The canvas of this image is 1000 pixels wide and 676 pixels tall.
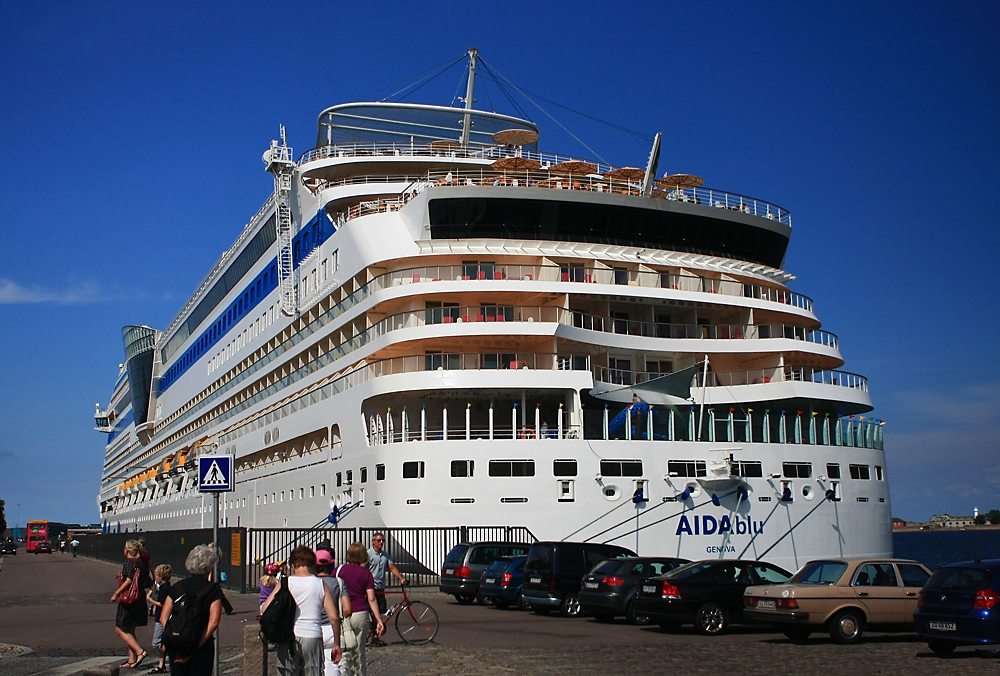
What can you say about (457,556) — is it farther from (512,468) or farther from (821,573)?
(821,573)

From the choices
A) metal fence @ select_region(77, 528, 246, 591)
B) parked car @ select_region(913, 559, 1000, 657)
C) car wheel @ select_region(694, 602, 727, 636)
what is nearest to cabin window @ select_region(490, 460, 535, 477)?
metal fence @ select_region(77, 528, 246, 591)

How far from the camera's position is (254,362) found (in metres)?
44.9

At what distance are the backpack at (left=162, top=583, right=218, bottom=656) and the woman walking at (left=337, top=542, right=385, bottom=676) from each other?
5.98 feet

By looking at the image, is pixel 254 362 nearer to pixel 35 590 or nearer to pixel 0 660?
pixel 35 590

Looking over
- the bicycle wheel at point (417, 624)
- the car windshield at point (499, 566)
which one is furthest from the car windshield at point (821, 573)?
the car windshield at point (499, 566)

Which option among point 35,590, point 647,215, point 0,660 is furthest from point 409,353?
point 0,660

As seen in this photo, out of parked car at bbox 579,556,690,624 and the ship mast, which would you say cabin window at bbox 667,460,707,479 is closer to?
parked car at bbox 579,556,690,624

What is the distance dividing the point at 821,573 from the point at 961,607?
8.94ft

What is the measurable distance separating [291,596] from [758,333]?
24124 millimetres

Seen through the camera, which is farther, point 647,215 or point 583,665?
point 647,215

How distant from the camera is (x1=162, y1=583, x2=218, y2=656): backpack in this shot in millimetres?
8062

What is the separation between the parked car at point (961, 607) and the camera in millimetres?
12344

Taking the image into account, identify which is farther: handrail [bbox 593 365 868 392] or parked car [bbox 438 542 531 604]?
handrail [bbox 593 365 868 392]

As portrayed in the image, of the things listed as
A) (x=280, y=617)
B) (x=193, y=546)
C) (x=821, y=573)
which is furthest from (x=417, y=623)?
(x=193, y=546)
